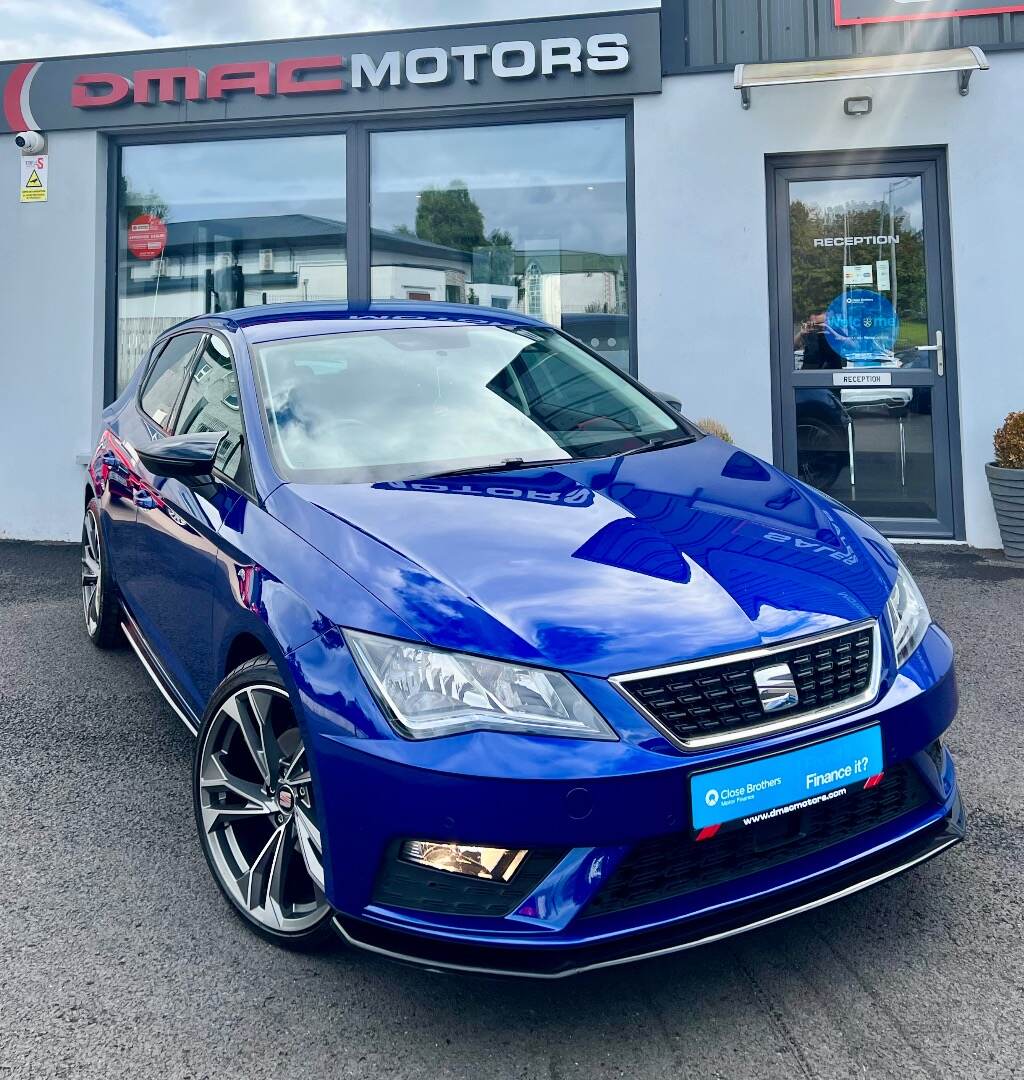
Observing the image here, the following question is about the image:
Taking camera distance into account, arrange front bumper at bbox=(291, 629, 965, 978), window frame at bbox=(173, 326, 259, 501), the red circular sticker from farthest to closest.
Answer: the red circular sticker
window frame at bbox=(173, 326, 259, 501)
front bumper at bbox=(291, 629, 965, 978)

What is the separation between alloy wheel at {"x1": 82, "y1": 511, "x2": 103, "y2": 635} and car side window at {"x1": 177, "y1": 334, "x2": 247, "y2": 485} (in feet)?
4.33

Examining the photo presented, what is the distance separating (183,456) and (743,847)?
1707 mm

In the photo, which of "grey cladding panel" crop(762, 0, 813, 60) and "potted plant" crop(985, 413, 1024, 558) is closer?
"potted plant" crop(985, 413, 1024, 558)

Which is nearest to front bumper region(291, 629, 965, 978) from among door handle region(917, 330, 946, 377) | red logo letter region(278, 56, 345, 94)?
door handle region(917, 330, 946, 377)

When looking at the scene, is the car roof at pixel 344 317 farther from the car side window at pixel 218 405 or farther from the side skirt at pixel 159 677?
the side skirt at pixel 159 677

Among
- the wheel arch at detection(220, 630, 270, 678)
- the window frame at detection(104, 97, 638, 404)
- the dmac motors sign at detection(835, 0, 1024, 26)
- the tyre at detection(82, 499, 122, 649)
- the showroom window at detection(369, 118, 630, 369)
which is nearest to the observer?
the wheel arch at detection(220, 630, 270, 678)

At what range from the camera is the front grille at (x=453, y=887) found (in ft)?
6.09

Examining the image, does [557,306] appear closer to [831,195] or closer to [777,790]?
[831,195]

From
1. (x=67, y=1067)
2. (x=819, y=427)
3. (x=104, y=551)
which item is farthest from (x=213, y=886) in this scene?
(x=819, y=427)

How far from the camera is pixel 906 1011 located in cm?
204

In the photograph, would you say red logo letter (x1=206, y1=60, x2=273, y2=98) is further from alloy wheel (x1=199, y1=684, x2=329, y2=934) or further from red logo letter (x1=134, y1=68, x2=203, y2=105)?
alloy wheel (x1=199, y1=684, x2=329, y2=934)

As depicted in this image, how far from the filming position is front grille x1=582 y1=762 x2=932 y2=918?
1871mm

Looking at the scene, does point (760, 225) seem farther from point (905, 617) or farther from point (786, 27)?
point (905, 617)

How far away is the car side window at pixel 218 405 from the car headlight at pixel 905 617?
5.34 ft
